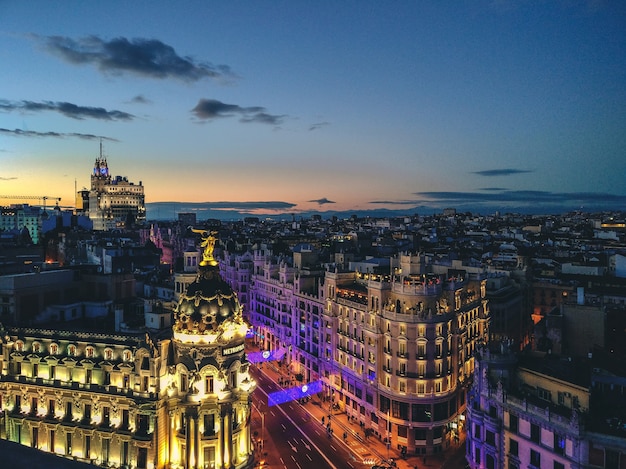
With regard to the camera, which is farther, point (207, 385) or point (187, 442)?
point (207, 385)

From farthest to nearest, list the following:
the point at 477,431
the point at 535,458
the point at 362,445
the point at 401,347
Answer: the point at 401,347 → the point at 362,445 → the point at 477,431 → the point at 535,458

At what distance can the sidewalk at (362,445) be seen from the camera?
242ft

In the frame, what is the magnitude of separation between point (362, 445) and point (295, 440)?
9942mm

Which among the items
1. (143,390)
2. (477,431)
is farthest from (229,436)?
→ (477,431)

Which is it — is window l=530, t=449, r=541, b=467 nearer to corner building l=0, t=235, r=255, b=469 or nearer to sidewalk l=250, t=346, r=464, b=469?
sidewalk l=250, t=346, r=464, b=469

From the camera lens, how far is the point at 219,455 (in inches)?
2486

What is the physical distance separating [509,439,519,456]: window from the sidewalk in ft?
61.0

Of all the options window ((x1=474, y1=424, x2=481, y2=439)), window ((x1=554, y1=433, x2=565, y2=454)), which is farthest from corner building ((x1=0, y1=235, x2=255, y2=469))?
window ((x1=554, y1=433, x2=565, y2=454))

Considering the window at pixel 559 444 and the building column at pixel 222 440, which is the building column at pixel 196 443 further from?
the window at pixel 559 444

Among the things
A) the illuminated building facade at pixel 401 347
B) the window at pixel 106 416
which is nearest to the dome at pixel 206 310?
the window at pixel 106 416

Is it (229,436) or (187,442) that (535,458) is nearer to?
(229,436)

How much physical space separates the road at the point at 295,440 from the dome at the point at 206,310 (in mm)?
20621

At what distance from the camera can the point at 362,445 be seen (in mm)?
78750

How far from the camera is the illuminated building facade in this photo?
77438 millimetres
